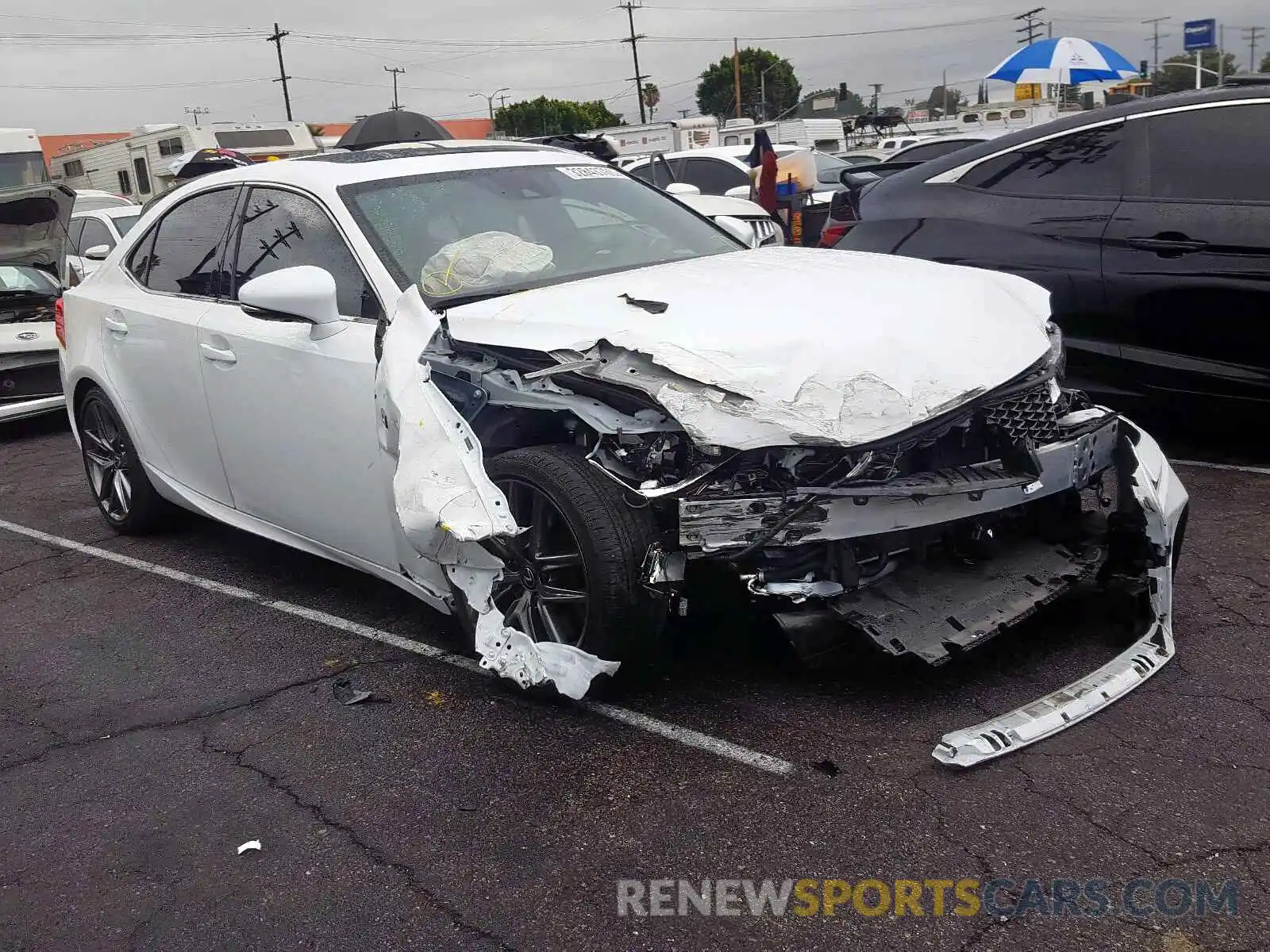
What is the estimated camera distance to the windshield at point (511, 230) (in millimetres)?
3914

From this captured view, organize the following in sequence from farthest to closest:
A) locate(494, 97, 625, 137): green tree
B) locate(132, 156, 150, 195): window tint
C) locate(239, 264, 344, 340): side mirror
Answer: locate(494, 97, 625, 137): green tree, locate(132, 156, 150, 195): window tint, locate(239, 264, 344, 340): side mirror

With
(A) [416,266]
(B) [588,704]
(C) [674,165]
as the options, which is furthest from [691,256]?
(C) [674,165]

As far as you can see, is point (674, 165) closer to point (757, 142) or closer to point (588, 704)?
point (757, 142)

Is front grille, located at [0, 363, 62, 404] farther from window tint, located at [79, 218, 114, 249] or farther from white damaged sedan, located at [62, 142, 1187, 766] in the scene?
white damaged sedan, located at [62, 142, 1187, 766]

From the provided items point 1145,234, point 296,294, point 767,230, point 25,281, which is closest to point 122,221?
point 25,281

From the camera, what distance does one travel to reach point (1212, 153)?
514 cm

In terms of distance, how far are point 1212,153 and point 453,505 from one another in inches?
151

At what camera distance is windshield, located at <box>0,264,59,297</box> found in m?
9.48

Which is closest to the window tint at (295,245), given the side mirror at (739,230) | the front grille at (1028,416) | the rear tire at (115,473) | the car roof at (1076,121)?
the rear tire at (115,473)

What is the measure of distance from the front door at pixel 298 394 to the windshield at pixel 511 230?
185mm

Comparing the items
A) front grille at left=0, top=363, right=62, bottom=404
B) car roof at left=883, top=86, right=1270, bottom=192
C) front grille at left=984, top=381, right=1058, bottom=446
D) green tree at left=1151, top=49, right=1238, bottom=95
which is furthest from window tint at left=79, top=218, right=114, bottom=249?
green tree at left=1151, top=49, right=1238, bottom=95

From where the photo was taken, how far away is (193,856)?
9.64ft

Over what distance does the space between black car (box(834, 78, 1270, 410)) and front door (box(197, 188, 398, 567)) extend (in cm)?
311

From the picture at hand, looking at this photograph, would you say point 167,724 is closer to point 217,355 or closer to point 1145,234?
point 217,355
